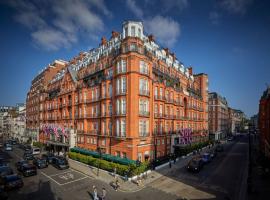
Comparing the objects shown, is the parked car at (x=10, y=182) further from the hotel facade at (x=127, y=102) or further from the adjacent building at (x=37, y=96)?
the adjacent building at (x=37, y=96)

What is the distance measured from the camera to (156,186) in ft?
73.0

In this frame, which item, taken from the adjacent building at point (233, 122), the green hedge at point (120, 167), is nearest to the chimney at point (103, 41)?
the green hedge at point (120, 167)

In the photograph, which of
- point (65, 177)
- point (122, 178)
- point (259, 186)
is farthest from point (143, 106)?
point (259, 186)

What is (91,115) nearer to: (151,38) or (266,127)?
(151,38)

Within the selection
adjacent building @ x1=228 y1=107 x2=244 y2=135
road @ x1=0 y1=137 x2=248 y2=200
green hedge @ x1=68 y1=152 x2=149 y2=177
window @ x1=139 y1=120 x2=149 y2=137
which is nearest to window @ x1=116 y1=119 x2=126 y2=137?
window @ x1=139 y1=120 x2=149 y2=137

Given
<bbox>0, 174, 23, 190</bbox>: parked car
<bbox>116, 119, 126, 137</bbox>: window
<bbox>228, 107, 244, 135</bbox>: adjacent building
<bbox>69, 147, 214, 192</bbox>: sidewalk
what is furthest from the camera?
<bbox>228, 107, 244, 135</bbox>: adjacent building

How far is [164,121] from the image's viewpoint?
3816cm

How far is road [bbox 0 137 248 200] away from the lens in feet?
63.9

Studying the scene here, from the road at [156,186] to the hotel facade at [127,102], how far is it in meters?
7.66

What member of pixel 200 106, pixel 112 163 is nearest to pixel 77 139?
pixel 112 163

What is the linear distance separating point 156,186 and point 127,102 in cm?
1356

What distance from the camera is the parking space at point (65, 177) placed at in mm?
24062

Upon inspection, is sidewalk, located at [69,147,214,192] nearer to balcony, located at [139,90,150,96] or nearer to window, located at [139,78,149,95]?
balcony, located at [139,90,150,96]

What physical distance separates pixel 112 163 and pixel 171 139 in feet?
57.0
